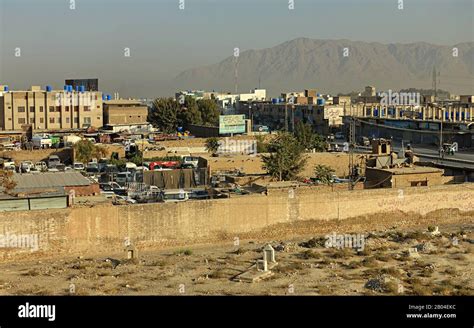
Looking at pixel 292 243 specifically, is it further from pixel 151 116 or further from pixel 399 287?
pixel 151 116

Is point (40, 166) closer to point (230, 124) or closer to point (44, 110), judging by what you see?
point (230, 124)

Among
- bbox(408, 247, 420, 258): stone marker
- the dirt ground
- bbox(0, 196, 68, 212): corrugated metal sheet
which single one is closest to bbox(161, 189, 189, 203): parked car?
the dirt ground

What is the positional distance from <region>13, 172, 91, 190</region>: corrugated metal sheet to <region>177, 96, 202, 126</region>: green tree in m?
33.4

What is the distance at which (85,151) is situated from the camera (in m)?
37.6

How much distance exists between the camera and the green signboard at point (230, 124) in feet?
157

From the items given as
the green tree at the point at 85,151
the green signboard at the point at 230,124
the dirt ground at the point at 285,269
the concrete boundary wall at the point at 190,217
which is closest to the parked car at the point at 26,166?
the green tree at the point at 85,151

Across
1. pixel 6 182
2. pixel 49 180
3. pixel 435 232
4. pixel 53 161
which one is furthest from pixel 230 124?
pixel 6 182

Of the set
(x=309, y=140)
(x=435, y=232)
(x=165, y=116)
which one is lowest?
(x=435, y=232)

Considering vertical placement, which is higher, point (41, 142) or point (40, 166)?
point (41, 142)

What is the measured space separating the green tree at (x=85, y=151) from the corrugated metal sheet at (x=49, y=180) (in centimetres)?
1129

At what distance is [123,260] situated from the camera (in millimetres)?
19688

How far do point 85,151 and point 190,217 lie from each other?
1790 centimetres

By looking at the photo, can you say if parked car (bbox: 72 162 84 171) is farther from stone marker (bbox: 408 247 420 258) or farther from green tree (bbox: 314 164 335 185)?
stone marker (bbox: 408 247 420 258)

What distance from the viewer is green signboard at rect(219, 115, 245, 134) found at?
47.9 m
